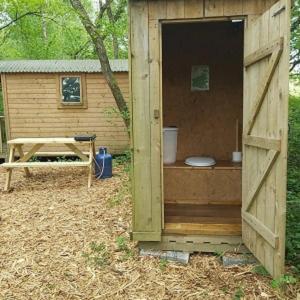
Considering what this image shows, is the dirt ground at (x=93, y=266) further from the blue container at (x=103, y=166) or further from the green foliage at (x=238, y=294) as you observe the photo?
the blue container at (x=103, y=166)

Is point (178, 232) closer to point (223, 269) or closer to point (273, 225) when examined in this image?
point (223, 269)

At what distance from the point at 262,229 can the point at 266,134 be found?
80 centimetres

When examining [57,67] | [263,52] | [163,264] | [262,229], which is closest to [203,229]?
[163,264]

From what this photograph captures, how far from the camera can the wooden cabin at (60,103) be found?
9.29 meters

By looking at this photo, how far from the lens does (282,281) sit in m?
2.52

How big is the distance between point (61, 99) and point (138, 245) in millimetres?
6910

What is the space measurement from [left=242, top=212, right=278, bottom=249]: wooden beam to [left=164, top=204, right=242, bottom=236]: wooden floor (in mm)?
300

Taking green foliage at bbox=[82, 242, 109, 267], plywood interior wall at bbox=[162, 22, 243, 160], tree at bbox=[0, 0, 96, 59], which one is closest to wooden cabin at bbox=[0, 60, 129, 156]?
plywood interior wall at bbox=[162, 22, 243, 160]

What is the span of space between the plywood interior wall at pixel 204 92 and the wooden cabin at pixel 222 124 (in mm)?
16

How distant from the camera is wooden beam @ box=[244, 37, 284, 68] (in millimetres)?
2391

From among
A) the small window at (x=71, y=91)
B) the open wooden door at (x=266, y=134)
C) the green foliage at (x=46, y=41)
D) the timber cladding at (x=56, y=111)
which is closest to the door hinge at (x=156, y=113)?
the open wooden door at (x=266, y=134)

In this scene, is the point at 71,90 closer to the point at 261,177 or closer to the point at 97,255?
the point at 97,255

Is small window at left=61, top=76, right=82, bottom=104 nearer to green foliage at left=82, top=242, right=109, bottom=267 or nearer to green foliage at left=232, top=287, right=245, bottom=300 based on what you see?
green foliage at left=82, top=242, right=109, bottom=267

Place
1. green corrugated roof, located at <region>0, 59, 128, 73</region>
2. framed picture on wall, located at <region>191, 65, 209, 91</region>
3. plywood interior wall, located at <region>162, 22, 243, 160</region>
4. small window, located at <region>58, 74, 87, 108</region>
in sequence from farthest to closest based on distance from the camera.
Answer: small window, located at <region>58, 74, 87, 108</region> → green corrugated roof, located at <region>0, 59, 128, 73</region> → framed picture on wall, located at <region>191, 65, 209, 91</region> → plywood interior wall, located at <region>162, 22, 243, 160</region>
